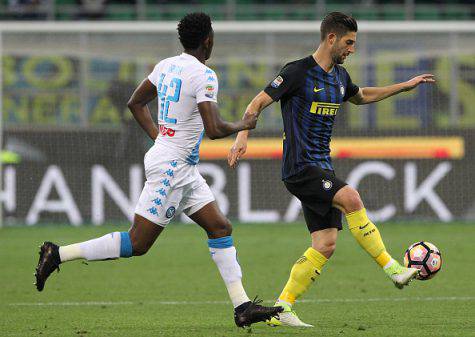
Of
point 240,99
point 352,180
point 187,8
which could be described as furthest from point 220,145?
point 187,8

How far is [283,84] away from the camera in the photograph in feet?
24.7

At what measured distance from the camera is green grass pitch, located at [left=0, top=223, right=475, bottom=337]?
7.40 meters

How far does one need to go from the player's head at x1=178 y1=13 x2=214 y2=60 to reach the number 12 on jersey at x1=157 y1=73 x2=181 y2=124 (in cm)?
28

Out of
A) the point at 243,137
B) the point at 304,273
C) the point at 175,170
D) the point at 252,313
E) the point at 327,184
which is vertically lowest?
the point at 252,313

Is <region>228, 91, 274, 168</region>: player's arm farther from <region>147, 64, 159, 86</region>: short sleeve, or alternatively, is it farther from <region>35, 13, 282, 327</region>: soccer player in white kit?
<region>147, 64, 159, 86</region>: short sleeve

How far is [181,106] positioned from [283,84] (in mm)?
872

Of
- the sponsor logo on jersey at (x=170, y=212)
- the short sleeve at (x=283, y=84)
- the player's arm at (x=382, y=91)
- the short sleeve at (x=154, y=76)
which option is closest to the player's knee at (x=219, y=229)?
the sponsor logo on jersey at (x=170, y=212)

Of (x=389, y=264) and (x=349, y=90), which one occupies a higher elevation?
(x=349, y=90)

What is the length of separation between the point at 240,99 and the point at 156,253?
16.5ft

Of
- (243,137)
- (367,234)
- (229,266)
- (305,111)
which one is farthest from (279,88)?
(229,266)

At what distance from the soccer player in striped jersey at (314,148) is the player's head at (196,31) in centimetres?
61

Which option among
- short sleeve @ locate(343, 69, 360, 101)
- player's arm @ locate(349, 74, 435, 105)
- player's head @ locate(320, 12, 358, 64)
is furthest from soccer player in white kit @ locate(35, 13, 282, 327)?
player's arm @ locate(349, 74, 435, 105)

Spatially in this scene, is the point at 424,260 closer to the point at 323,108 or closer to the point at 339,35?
the point at 323,108

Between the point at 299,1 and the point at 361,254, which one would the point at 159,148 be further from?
the point at 299,1
